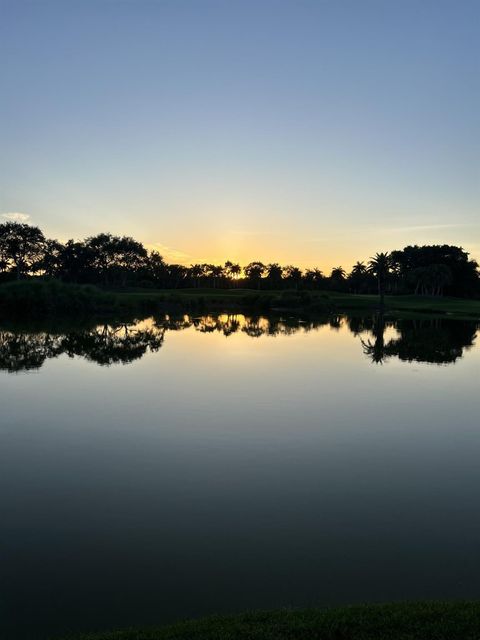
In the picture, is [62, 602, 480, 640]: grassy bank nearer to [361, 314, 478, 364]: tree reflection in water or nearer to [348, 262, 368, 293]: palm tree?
[361, 314, 478, 364]: tree reflection in water

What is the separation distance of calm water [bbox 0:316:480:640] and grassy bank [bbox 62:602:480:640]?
0.66m

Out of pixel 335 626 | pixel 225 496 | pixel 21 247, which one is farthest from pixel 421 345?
pixel 21 247

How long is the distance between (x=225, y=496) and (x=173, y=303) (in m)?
90.7

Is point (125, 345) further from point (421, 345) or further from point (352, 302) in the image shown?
point (352, 302)

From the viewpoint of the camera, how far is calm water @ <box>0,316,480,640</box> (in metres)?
7.52

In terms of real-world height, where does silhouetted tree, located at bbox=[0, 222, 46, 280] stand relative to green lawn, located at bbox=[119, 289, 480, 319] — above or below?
above

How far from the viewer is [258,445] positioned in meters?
14.1

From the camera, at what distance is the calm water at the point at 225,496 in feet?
24.7

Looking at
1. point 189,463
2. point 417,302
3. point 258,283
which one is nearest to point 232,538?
point 189,463

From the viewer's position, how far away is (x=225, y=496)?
10.7m

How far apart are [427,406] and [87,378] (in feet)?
47.1

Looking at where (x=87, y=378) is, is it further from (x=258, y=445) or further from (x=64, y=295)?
(x=64, y=295)

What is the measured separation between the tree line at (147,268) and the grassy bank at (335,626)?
385 ft

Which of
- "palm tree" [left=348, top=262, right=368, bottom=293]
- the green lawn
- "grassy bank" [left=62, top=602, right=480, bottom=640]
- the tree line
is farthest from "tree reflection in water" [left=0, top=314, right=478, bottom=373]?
"palm tree" [left=348, top=262, right=368, bottom=293]
